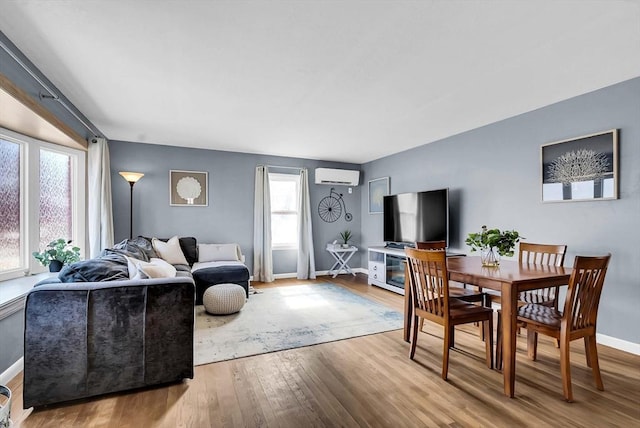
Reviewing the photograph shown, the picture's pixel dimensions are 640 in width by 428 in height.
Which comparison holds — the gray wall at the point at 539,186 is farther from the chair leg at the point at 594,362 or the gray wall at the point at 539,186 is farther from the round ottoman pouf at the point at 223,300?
the round ottoman pouf at the point at 223,300

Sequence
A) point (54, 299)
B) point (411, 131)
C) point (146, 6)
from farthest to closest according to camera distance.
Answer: point (411, 131)
point (54, 299)
point (146, 6)

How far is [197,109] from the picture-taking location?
3.30 meters

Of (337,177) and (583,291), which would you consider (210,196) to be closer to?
(337,177)

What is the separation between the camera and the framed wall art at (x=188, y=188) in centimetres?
499

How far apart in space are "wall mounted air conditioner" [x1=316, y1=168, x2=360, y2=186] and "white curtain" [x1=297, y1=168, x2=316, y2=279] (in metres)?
0.29

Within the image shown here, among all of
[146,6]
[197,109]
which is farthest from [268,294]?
[146,6]

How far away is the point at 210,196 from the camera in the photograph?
5215mm

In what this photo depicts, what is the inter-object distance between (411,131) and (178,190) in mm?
3781

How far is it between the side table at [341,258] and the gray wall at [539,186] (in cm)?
195

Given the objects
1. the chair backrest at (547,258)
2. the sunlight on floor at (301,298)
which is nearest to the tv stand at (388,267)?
the sunlight on floor at (301,298)

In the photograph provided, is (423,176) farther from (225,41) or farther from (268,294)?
(225,41)

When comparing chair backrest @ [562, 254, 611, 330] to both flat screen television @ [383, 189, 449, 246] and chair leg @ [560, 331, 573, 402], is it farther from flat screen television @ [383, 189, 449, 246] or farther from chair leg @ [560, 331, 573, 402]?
flat screen television @ [383, 189, 449, 246]

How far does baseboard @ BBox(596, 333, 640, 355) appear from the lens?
255 cm

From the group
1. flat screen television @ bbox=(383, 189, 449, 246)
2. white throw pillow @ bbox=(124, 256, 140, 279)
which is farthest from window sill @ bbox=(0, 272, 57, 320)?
flat screen television @ bbox=(383, 189, 449, 246)
